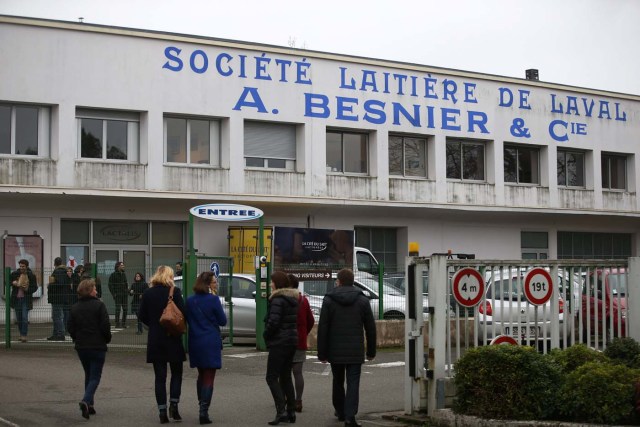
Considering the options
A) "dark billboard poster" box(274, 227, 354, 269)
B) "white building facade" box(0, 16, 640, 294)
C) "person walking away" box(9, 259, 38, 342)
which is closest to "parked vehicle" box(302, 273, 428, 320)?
"dark billboard poster" box(274, 227, 354, 269)

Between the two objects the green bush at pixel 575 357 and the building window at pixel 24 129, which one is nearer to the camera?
the green bush at pixel 575 357

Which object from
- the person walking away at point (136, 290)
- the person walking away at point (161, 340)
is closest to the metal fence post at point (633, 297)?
the person walking away at point (161, 340)

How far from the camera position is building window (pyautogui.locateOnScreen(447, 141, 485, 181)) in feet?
118

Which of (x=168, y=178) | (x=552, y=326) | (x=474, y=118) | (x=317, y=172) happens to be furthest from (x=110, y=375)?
(x=474, y=118)

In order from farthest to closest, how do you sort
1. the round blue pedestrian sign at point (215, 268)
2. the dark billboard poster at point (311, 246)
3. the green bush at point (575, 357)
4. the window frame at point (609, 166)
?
1. the window frame at point (609, 166)
2. the dark billboard poster at point (311, 246)
3. the round blue pedestrian sign at point (215, 268)
4. the green bush at point (575, 357)

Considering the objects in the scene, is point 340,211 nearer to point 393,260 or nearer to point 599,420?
point 393,260

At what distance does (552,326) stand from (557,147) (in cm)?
2713

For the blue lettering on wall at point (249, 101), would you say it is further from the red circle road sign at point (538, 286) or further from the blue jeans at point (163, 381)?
the red circle road sign at point (538, 286)

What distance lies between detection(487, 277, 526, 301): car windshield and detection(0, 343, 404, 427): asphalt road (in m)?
1.95

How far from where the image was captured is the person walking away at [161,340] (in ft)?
37.0

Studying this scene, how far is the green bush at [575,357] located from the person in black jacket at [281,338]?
115 inches

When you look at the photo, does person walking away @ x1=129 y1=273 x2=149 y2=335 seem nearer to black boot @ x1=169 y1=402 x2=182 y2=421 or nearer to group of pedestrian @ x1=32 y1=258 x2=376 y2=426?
group of pedestrian @ x1=32 y1=258 x2=376 y2=426

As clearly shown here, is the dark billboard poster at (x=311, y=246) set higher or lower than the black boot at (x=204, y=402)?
higher

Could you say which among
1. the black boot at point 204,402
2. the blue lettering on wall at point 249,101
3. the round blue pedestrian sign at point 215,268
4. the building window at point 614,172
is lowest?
the black boot at point 204,402
